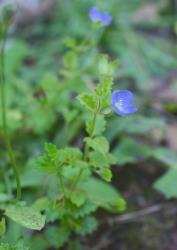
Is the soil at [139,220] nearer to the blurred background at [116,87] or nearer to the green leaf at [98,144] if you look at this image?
the blurred background at [116,87]

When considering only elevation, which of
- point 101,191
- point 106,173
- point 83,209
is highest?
point 106,173

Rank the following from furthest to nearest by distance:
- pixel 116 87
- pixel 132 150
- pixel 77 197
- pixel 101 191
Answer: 1. pixel 116 87
2. pixel 132 150
3. pixel 101 191
4. pixel 77 197

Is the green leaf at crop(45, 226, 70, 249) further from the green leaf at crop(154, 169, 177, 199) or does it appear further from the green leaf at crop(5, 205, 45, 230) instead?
the green leaf at crop(154, 169, 177, 199)

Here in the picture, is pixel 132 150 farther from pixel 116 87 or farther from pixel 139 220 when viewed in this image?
pixel 116 87

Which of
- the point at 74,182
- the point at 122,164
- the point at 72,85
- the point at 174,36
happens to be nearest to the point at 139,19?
the point at 174,36

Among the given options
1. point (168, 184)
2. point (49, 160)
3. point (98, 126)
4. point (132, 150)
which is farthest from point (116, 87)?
point (49, 160)

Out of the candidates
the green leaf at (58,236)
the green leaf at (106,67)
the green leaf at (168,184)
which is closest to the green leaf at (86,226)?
the green leaf at (58,236)
